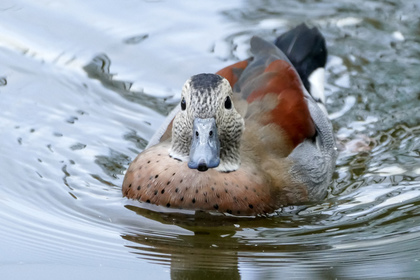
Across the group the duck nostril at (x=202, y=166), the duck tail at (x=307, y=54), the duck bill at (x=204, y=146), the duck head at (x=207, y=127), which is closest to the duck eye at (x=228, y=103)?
the duck head at (x=207, y=127)

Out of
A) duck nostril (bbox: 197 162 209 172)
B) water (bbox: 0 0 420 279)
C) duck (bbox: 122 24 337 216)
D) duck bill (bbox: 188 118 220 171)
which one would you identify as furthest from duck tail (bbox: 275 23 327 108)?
duck nostril (bbox: 197 162 209 172)

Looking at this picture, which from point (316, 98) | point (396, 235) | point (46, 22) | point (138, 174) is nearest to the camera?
point (396, 235)

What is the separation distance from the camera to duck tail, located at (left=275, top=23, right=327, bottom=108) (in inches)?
346

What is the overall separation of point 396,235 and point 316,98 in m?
2.67

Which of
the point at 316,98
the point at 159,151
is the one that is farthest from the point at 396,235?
the point at 316,98

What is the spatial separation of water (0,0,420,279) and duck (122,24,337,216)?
152mm

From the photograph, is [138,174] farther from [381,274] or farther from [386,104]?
[386,104]

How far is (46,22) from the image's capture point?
10.3m

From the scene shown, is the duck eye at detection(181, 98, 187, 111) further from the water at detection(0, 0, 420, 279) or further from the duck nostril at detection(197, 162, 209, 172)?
the water at detection(0, 0, 420, 279)

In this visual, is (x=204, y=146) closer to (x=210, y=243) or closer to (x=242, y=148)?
(x=210, y=243)

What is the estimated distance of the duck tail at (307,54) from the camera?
8.78 metres

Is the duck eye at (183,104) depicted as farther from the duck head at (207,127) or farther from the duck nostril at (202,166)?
the duck nostril at (202,166)

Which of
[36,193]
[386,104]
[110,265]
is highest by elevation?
[110,265]

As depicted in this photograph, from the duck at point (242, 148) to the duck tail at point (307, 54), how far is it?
2.12ft
